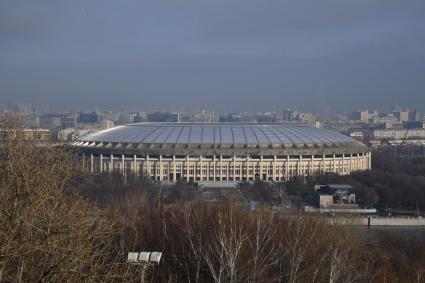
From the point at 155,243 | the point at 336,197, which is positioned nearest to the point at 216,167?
the point at 336,197

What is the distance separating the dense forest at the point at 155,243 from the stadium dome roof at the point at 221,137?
541 inches

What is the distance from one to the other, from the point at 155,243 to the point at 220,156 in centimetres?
2374

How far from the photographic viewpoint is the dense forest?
6848 millimetres

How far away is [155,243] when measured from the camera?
1363cm

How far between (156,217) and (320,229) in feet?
13.0

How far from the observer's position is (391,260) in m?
15.8

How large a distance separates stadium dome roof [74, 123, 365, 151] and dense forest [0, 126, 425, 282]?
13.7 m

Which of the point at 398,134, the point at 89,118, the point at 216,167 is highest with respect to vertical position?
the point at 89,118

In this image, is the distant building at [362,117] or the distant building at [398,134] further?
the distant building at [362,117]

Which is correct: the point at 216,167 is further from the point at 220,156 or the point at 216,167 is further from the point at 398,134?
the point at 398,134

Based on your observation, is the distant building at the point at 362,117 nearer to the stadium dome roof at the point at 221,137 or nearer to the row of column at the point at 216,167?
the stadium dome roof at the point at 221,137

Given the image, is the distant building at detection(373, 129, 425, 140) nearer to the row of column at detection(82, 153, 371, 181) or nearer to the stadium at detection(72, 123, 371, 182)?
the stadium at detection(72, 123, 371, 182)

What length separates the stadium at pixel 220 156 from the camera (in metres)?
37.2

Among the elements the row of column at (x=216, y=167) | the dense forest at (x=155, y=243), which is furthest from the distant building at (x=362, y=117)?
the dense forest at (x=155, y=243)
